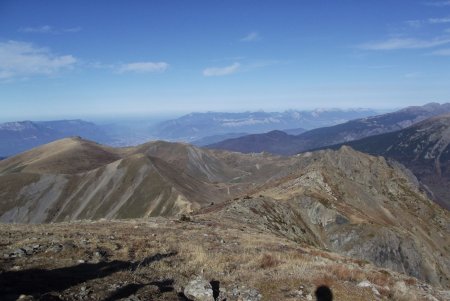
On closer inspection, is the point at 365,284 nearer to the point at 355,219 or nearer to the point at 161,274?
the point at 161,274

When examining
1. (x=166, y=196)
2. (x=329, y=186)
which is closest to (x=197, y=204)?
(x=166, y=196)

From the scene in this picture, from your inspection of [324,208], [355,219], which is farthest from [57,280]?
[355,219]

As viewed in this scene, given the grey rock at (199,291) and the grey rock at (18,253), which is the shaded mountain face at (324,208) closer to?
the grey rock at (18,253)

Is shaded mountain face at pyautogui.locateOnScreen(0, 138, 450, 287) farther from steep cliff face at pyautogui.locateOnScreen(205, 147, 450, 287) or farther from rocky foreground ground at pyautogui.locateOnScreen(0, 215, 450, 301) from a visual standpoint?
rocky foreground ground at pyautogui.locateOnScreen(0, 215, 450, 301)

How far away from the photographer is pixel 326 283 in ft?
58.0

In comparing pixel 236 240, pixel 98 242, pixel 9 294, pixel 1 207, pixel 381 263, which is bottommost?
pixel 1 207

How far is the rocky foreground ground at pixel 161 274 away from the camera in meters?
15.4

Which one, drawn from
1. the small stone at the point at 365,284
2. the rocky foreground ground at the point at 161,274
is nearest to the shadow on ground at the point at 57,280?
the rocky foreground ground at the point at 161,274

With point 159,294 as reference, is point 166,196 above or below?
below

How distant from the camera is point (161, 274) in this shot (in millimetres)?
18562

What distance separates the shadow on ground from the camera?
14.2 meters

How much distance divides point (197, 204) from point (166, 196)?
691 inches

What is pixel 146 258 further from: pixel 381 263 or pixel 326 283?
pixel 381 263

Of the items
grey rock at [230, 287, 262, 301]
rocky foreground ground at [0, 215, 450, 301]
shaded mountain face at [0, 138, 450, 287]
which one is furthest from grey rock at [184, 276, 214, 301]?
shaded mountain face at [0, 138, 450, 287]
